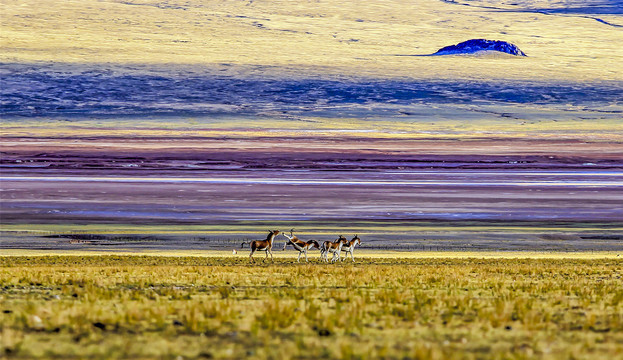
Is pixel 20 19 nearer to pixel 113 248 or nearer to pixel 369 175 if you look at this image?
pixel 369 175

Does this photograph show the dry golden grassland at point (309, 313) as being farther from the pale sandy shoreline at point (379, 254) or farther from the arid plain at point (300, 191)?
the pale sandy shoreline at point (379, 254)

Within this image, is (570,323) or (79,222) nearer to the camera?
(570,323)

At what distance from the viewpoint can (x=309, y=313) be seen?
930 cm

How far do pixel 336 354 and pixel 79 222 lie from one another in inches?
825

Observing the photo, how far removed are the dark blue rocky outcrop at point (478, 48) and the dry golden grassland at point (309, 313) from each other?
118115 millimetres

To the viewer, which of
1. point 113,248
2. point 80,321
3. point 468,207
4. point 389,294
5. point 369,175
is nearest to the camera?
point 80,321

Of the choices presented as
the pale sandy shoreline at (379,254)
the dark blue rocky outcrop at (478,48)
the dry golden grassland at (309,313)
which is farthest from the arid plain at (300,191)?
the dark blue rocky outcrop at (478,48)

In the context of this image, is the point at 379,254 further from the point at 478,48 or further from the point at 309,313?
the point at 478,48

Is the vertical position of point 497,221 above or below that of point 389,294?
below

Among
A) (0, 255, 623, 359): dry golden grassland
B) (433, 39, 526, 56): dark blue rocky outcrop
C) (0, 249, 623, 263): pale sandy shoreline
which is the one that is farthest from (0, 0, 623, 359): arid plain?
(433, 39, 526, 56): dark blue rocky outcrop

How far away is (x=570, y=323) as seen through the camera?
9070 millimetres

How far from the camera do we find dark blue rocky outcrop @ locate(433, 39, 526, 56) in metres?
131

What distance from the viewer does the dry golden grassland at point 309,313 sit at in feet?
24.3

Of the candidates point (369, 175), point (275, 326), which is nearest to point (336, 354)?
point (275, 326)
